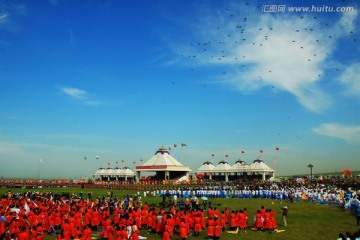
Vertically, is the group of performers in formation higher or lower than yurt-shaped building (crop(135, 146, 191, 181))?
lower

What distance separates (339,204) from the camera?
31.9m

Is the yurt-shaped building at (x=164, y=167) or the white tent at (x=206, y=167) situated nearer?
the yurt-shaped building at (x=164, y=167)

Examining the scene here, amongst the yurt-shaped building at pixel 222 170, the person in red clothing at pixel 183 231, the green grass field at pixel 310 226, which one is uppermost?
the yurt-shaped building at pixel 222 170

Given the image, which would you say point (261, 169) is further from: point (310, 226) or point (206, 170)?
point (310, 226)

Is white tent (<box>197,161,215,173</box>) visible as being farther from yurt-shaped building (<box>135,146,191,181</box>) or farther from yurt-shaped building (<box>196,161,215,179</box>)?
yurt-shaped building (<box>135,146,191,181</box>)

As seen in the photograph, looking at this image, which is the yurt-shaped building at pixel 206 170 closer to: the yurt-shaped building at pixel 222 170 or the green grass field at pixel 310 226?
the yurt-shaped building at pixel 222 170

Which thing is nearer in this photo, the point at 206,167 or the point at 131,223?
the point at 131,223

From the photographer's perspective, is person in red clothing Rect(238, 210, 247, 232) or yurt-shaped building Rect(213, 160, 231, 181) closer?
person in red clothing Rect(238, 210, 247, 232)

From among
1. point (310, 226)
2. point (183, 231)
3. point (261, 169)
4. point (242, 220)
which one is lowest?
point (310, 226)

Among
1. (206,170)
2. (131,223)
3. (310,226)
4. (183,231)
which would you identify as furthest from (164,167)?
(183,231)

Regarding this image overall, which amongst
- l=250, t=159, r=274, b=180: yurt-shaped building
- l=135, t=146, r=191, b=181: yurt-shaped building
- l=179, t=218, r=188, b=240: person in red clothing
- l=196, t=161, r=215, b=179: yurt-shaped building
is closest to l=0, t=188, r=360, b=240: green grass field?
l=179, t=218, r=188, b=240: person in red clothing

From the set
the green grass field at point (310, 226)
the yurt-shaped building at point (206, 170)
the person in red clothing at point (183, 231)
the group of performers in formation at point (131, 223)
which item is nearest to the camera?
the group of performers in formation at point (131, 223)

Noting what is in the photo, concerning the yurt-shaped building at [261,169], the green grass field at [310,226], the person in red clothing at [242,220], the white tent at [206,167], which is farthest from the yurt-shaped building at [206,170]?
the person in red clothing at [242,220]

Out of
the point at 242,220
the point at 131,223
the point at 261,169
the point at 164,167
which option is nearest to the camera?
the point at 131,223
